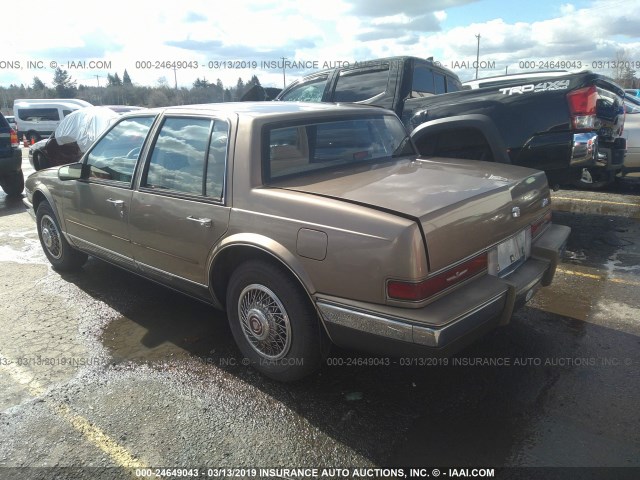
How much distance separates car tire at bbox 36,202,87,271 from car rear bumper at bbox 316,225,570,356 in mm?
3588

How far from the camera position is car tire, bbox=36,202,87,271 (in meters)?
5.10

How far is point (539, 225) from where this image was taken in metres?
3.53

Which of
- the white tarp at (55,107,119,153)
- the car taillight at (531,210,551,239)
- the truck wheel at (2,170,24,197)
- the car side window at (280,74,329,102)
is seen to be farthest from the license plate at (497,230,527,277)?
the truck wheel at (2,170,24,197)

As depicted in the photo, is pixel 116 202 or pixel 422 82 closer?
pixel 116 202

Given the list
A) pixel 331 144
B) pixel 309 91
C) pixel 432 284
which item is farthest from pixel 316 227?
pixel 309 91

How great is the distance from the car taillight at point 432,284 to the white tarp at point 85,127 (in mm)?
9747

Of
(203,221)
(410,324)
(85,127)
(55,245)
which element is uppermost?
(85,127)

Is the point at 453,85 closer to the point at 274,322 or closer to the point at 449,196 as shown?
the point at 449,196

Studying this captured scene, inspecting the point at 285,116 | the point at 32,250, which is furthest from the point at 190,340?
the point at 32,250

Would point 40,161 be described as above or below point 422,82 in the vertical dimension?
below

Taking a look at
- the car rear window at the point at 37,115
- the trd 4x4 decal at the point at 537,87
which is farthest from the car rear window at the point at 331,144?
the car rear window at the point at 37,115

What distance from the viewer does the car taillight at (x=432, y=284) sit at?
2402mm

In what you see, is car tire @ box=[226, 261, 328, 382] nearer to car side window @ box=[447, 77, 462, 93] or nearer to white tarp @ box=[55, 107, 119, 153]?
car side window @ box=[447, 77, 462, 93]

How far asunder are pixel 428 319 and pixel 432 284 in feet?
0.63
